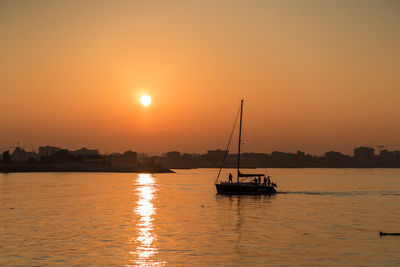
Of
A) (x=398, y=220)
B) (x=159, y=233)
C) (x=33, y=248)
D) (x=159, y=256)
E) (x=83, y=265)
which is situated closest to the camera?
(x=83, y=265)

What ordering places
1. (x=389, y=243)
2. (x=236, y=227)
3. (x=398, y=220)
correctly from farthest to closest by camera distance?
(x=398, y=220)
(x=236, y=227)
(x=389, y=243)

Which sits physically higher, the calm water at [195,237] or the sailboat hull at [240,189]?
the sailboat hull at [240,189]

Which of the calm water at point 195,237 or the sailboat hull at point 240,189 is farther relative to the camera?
the sailboat hull at point 240,189

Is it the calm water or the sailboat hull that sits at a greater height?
the sailboat hull

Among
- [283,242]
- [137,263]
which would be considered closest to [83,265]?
[137,263]

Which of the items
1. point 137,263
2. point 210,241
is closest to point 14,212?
point 210,241

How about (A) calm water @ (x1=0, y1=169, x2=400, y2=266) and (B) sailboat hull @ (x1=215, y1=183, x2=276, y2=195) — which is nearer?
(A) calm water @ (x1=0, y1=169, x2=400, y2=266)

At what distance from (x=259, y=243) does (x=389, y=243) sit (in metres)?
11.3

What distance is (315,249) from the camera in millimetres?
39656

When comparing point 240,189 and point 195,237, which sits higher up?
point 240,189

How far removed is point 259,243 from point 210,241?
4385 millimetres

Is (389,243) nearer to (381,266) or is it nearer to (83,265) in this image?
(381,266)

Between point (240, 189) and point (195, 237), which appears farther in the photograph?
point (240, 189)

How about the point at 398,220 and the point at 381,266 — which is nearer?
the point at 381,266
